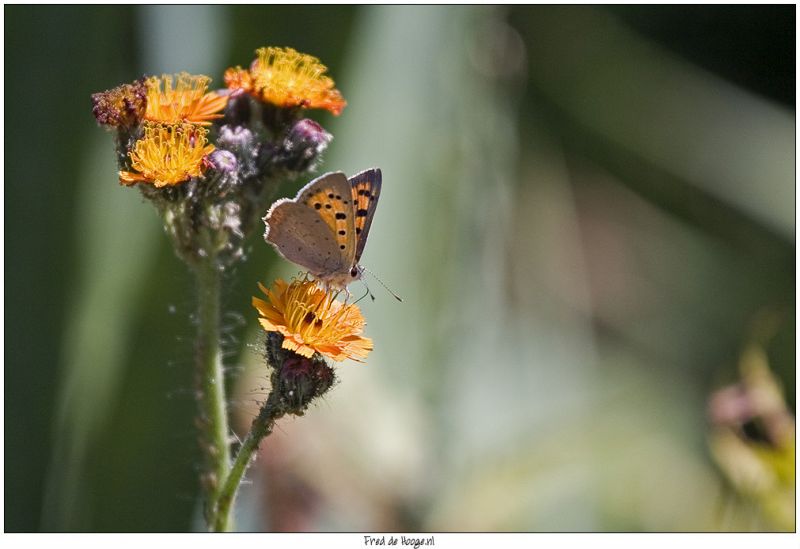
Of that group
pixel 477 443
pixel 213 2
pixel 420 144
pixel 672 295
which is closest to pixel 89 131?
pixel 213 2

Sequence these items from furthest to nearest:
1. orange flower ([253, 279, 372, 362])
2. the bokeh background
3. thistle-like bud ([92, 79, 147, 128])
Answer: the bokeh background, thistle-like bud ([92, 79, 147, 128]), orange flower ([253, 279, 372, 362])

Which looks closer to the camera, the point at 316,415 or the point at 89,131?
the point at 89,131

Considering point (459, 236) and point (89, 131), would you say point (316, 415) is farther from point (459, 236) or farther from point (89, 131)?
point (89, 131)

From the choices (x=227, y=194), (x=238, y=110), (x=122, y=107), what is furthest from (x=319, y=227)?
(x=122, y=107)

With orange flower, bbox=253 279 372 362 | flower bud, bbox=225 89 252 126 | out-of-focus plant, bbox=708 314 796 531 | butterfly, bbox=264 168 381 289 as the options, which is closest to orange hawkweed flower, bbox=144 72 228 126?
flower bud, bbox=225 89 252 126

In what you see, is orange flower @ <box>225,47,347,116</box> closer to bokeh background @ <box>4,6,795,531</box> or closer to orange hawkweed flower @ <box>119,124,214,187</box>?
orange hawkweed flower @ <box>119,124,214,187</box>
